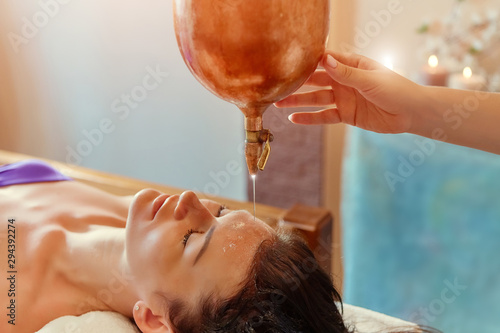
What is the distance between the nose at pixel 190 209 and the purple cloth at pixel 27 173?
0.62 m

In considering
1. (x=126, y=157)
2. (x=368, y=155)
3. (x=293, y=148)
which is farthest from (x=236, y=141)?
(x=368, y=155)

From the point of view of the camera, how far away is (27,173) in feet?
5.26

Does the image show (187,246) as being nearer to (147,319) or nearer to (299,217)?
(147,319)

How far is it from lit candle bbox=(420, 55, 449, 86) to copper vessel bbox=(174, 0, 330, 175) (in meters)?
1.36

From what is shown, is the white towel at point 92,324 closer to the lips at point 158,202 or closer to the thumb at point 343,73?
the lips at point 158,202

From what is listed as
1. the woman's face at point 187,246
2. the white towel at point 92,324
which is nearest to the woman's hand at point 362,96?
the woman's face at point 187,246

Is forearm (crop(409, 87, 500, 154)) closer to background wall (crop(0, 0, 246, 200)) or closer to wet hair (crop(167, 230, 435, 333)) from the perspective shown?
wet hair (crop(167, 230, 435, 333))

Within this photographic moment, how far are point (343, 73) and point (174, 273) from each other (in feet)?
1.94

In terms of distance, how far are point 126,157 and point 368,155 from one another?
1563 mm

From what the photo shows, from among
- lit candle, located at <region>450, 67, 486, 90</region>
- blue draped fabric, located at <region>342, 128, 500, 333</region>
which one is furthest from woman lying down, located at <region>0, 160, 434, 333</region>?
lit candle, located at <region>450, 67, 486, 90</region>

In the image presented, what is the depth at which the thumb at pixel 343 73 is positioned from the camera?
0.89 m

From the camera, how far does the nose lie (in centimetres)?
121

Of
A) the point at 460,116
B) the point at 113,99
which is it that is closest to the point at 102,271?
the point at 460,116

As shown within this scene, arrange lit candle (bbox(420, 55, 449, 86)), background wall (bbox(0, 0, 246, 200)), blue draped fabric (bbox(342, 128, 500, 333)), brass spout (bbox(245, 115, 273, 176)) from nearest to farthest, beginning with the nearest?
brass spout (bbox(245, 115, 273, 176))
blue draped fabric (bbox(342, 128, 500, 333))
lit candle (bbox(420, 55, 449, 86))
background wall (bbox(0, 0, 246, 200))
